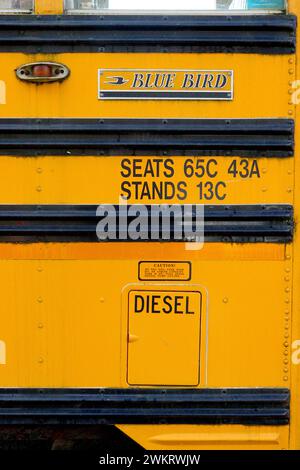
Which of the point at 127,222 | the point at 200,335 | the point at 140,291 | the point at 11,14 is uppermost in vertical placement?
the point at 11,14

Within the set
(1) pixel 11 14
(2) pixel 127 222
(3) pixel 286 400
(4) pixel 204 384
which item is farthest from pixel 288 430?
(1) pixel 11 14

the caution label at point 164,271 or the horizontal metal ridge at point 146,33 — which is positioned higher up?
the horizontal metal ridge at point 146,33

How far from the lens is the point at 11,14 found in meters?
2.14

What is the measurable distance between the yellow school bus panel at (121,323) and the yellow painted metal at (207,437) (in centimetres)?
18

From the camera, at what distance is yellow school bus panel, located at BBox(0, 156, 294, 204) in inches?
84.4

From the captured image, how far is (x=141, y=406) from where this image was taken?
2.16m

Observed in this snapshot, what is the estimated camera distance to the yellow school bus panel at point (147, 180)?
7.03 ft

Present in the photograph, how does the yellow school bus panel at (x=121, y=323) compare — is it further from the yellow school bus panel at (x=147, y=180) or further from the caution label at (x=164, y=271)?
the yellow school bus panel at (x=147, y=180)

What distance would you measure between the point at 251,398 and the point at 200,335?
1.06ft

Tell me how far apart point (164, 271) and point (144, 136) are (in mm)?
532

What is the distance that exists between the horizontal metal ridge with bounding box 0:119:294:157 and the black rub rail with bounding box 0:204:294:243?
0.22 m

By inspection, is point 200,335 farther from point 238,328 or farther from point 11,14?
point 11,14

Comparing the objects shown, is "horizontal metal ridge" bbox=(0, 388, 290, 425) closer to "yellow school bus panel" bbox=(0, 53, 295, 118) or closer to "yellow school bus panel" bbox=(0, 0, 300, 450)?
"yellow school bus panel" bbox=(0, 0, 300, 450)

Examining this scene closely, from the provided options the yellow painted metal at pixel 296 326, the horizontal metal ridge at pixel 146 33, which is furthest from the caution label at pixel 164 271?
the horizontal metal ridge at pixel 146 33
